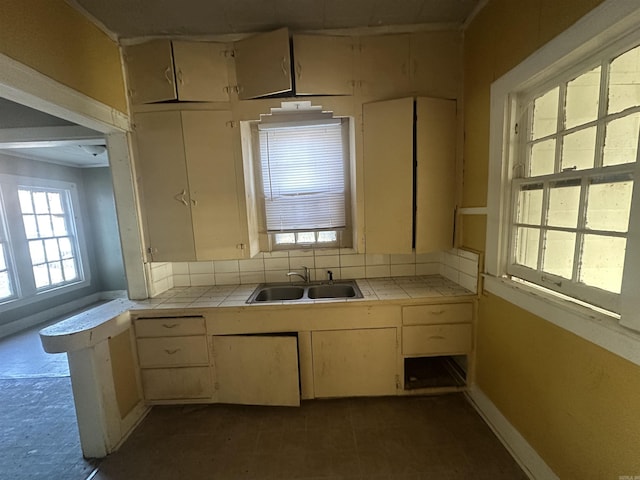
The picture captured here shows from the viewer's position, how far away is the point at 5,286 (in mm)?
3402

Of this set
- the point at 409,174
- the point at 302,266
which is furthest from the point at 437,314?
the point at 302,266

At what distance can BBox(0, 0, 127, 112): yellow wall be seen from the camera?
3.86 feet

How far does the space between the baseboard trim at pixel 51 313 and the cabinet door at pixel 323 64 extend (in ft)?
13.1

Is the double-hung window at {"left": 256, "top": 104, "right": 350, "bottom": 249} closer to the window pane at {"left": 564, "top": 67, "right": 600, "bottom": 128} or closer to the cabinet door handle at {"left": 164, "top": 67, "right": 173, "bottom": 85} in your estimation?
the cabinet door handle at {"left": 164, "top": 67, "right": 173, "bottom": 85}

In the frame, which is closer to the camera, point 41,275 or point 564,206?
point 564,206

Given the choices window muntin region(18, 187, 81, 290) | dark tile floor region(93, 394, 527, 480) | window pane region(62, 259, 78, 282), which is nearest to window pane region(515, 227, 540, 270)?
dark tile floor region(93, 394, 527, 480)

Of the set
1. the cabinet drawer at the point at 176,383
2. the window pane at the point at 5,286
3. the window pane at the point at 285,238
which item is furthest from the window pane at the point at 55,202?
the window pane at the point at 285,238

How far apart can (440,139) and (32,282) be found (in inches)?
219

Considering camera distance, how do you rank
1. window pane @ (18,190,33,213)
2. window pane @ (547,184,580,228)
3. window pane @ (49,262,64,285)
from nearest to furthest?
window pane @ (547,184,580,228), window pane @ (18,190,33,213), window pane @ (49,262,64,285)

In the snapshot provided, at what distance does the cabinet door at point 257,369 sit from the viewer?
5.92 feet

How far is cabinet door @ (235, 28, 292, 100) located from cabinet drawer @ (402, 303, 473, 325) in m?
1.85

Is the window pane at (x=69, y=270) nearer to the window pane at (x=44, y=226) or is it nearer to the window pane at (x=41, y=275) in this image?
the window pane at (x=41, y=275)

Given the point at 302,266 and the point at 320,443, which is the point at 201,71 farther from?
the point at 320,443

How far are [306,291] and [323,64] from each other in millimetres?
1767
